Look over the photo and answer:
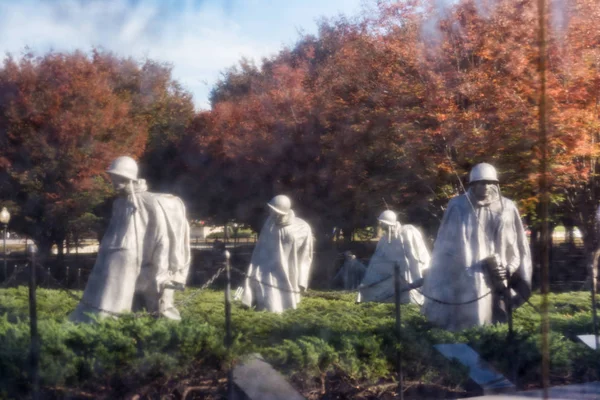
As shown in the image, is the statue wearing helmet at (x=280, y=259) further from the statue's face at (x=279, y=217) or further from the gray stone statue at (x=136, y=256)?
the gray stone statue at (x=136, y=256)

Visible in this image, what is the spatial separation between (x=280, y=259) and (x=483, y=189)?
4.16 metres

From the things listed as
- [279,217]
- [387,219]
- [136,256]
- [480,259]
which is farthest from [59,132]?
[480,259]

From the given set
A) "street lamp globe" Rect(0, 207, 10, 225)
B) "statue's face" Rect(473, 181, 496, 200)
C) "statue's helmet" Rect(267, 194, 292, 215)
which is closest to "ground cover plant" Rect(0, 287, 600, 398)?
"statue's face" Rect(473, 181, 496, 200)

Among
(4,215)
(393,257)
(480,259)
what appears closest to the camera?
(480,259)

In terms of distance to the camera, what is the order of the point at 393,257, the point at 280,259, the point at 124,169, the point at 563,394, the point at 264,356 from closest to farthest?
the point at 563,394 → the point at 264,356 → the point at 124,169 → the point at 280,259 → the point at 393,257

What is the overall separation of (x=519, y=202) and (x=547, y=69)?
8.48 ft

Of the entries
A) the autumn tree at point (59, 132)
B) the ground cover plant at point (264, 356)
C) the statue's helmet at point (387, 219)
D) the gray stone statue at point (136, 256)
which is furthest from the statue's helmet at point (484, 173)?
the autumn tree at point (59, 132)

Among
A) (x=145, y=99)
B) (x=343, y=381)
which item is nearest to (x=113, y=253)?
(x=343, y=381)

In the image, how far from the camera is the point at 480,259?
30.6 ft

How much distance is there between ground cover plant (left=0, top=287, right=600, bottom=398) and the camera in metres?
6.26

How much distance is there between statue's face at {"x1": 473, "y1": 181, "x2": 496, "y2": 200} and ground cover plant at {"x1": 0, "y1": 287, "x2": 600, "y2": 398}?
1.54 m

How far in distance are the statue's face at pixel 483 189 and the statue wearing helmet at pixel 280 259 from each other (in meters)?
3.91

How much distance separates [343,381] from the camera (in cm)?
705

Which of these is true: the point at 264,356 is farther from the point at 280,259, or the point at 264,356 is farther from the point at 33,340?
the point at 280,259
